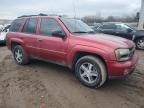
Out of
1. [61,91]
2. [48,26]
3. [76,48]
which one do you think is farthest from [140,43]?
[61,91]

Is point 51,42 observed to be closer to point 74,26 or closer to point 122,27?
point 74,26

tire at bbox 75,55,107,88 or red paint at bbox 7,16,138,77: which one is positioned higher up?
red paint at bbox 7,16,138,77

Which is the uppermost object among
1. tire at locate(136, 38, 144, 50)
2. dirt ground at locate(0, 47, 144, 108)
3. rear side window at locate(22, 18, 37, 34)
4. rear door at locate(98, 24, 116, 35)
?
rear side window at locate(22, 18, 37, 34)

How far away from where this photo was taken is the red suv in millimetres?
4410

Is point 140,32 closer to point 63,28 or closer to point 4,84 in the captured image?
point 63,28

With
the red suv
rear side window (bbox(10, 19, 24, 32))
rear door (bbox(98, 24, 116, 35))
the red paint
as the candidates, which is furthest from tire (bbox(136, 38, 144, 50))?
rear side window (bbox(10, 19, 24, 32))

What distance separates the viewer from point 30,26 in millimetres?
6391

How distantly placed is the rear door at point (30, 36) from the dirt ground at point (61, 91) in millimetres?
693

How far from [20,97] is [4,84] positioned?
1.04 m

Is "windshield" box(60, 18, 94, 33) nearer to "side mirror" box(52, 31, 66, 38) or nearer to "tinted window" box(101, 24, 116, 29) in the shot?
"side mirror" box(52, 31, 66, 38)

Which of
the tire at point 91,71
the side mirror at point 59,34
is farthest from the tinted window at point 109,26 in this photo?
the tire at point 91,71

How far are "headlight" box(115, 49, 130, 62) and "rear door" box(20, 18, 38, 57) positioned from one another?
8.84 feet

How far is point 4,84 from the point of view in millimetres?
5156

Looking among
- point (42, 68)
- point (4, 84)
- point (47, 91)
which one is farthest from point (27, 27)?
point (47, 91)
